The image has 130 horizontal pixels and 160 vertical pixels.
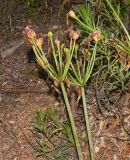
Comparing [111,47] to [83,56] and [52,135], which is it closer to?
[83,56]

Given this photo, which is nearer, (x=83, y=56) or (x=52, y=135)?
(x=83, y=56)

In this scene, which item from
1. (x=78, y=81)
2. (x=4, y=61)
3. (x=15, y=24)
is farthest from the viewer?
(x=15, y=24)

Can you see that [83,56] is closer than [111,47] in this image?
Yes

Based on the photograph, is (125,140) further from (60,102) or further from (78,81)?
(78,81)

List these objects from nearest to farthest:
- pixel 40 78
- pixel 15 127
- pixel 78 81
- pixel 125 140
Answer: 1. pixel 78 81
2. pixel 125 140
3. pixel 15 127
4. pixel 40 78

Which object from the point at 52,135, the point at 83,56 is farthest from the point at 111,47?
the point at 52,135

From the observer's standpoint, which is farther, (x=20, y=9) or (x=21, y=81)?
(x=20, y=9)

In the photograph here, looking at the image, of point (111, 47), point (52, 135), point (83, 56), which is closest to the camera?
point (83, 56)

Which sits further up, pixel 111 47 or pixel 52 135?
pixel 111 47

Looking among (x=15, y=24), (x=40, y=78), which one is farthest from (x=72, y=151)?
(x=15, y=24)

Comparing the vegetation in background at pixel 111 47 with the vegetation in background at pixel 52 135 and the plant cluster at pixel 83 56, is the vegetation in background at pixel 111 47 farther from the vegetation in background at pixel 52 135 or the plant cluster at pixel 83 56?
the vegetation in background at pixel 52 135

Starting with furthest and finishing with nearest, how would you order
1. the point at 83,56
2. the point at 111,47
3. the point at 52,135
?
the point at 52,135
the point at 111,47
the point at 83,56
